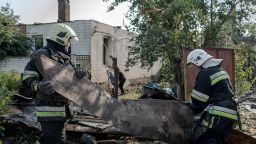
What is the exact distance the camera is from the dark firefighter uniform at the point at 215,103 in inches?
203

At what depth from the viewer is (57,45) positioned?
5.41 m

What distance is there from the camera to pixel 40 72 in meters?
5.22

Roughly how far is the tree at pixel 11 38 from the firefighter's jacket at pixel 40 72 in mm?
15732

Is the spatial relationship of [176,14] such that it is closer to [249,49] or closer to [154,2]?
[154,2]

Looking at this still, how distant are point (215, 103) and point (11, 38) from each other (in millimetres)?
17259

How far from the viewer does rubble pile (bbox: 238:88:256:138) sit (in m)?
9.04

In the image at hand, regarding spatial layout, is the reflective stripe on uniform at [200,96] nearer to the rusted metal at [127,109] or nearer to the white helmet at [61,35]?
the rusted metal at [127,109]

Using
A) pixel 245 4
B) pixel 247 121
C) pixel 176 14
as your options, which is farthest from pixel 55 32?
pixel 245 4

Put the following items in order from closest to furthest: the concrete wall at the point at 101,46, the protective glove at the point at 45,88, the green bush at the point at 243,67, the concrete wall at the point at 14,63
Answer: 1. the protective glove at the point at 45,88
2. the green bush at the point at 243,67
3. the concrete wall at the point at 101,46
4. the concrete wall at the point at 14,63

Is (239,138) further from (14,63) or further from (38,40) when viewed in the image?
(38,40)

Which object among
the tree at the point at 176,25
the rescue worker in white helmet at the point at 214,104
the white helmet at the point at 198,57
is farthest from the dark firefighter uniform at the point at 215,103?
the tree at the point at 176,25

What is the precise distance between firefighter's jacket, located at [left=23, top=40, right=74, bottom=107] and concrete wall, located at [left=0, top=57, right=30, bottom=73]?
16.0 meters

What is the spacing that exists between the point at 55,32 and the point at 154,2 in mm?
5193

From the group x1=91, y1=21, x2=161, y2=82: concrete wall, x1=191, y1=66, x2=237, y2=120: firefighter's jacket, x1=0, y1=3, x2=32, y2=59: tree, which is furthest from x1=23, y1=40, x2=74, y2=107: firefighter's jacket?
x1=0, y1=3, x2=32, y2=59: tree
